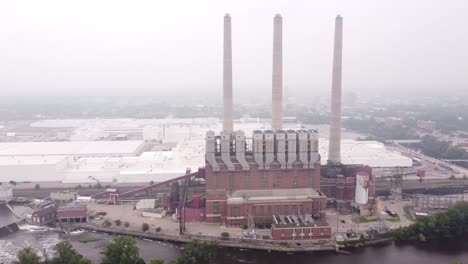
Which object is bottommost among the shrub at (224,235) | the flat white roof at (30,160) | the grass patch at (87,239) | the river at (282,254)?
the river at (282,254)

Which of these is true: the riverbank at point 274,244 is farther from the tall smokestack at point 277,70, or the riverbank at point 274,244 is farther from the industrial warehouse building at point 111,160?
the tall smokestack at point 277,70

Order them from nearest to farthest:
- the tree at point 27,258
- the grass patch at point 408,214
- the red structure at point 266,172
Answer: the tree at point 27,258 → the red structure at point 266,172 → the grass patch at point 408,214

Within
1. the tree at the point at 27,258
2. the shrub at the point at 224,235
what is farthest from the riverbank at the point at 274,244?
the tree at the point at 27,258

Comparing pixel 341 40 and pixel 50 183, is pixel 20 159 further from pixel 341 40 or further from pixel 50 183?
pixel 341 40

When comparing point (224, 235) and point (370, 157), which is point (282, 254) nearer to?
point (224, 235)

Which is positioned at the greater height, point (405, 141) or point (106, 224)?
point (405, 141)

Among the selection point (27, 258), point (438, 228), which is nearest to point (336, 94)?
point (438, 228)
